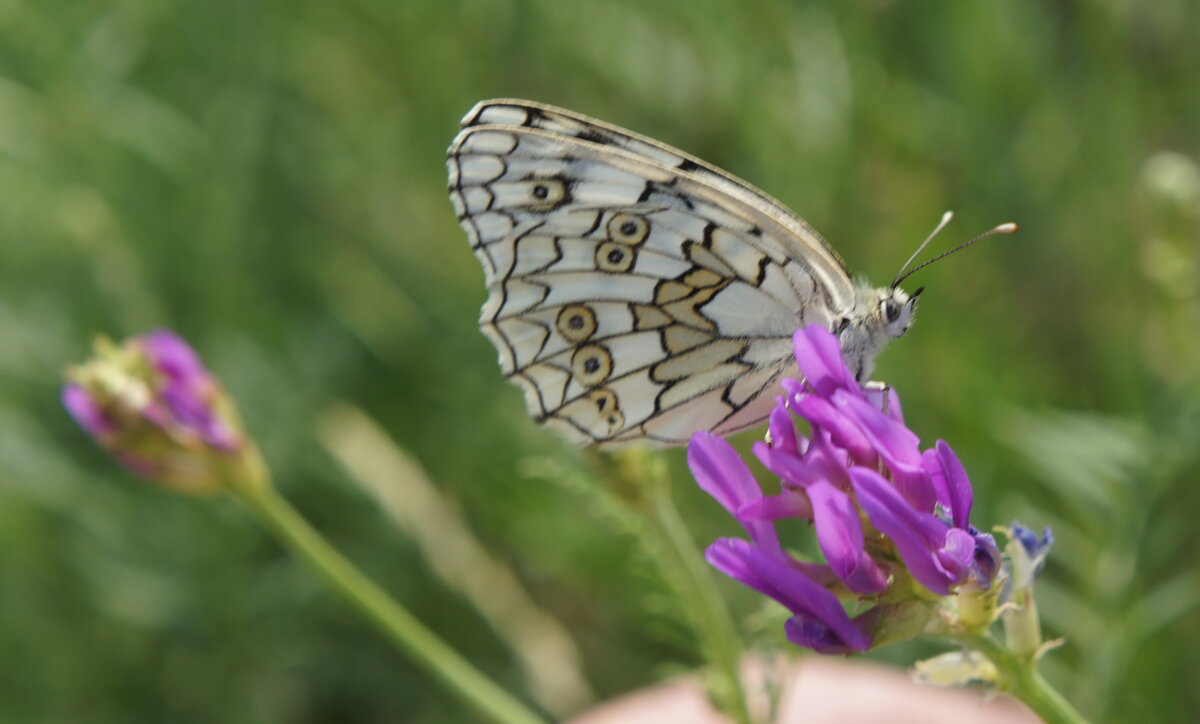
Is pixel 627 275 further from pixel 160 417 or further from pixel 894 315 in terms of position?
pixel 160 417

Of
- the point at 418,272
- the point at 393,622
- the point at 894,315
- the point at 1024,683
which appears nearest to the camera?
the point at 1024,683

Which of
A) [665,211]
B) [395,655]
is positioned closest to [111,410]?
[665,211]

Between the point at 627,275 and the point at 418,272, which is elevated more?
the point at 418,272

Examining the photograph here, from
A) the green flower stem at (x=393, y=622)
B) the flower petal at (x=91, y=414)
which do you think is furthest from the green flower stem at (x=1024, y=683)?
the flower petal at (x=91, y=414)

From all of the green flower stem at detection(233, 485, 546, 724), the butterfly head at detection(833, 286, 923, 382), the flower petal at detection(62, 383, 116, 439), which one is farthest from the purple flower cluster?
the flower petal at detection(62, 383, 116, 439)

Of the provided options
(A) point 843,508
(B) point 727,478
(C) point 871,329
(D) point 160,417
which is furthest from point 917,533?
(D) point 160,417

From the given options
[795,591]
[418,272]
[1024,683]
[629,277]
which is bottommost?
[1024,683]
